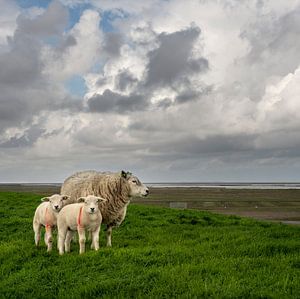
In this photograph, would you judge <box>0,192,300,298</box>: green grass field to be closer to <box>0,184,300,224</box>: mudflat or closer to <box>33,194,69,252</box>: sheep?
<box>33,194,69,252</box>: sheep

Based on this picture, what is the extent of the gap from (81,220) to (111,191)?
2466mm

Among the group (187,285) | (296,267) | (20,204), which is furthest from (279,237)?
(20,204)

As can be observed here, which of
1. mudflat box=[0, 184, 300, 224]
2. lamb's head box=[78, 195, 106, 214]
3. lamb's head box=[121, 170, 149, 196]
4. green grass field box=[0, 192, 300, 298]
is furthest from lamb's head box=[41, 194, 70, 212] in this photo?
mudflat box=[0, 184, 300, 224]

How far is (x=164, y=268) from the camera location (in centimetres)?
1053

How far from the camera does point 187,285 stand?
30.5 feet

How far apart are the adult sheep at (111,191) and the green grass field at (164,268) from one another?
0.92 m

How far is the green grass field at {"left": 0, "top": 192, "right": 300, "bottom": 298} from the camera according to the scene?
9.14 metres

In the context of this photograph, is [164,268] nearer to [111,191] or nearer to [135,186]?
[135,186]

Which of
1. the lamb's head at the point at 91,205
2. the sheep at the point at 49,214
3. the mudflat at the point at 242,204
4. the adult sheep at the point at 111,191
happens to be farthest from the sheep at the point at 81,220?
the mudflat at the point at 242,204

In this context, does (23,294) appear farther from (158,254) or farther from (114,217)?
(114,217)

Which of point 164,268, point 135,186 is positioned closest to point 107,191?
point 135,186

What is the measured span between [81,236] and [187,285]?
3.91 meters

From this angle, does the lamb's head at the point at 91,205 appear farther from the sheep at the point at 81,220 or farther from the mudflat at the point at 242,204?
the mudflat at the point at 242,204

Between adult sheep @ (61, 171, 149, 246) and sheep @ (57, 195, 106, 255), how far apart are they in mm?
1590
